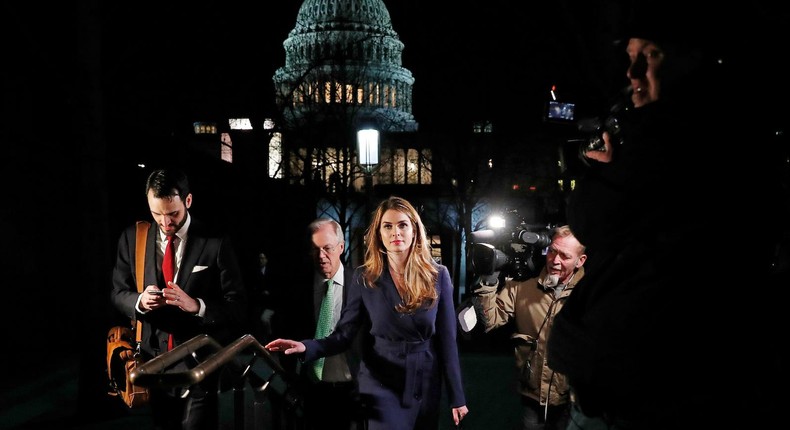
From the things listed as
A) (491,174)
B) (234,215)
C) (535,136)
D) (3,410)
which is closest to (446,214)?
(491,174)

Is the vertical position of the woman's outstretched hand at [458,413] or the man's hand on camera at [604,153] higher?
the man's hand on camera at [604,153]

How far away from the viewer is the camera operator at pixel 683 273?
155 centimetres

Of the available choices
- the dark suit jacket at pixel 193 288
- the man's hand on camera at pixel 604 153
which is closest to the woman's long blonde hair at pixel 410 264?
the dark suit jacket at pixel 193 288

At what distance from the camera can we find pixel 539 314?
427cm

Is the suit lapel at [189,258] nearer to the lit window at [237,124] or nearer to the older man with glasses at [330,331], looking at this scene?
the older man with glasses at [330,331]

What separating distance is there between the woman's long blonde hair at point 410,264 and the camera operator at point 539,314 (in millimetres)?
404

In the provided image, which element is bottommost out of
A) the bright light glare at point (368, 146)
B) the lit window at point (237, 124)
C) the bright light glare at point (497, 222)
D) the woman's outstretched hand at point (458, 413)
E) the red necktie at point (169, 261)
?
the woman's outstretched hand at point (458, 413)

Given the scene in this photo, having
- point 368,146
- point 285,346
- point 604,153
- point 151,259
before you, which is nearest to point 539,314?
point 285,346

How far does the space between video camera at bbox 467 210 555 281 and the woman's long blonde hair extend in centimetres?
37

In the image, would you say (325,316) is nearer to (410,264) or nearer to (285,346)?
(410,264)

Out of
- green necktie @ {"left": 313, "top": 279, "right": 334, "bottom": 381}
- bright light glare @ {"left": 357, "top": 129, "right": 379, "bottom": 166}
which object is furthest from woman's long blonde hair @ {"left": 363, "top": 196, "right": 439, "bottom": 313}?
bright light glare @ {"left": 357, "top": 129, "right": 379, "bottom": 166}

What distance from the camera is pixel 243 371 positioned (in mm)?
2770

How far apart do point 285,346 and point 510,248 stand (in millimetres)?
2067

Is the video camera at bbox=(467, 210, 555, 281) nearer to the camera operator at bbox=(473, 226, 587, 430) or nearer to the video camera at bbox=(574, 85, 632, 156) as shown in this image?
the camera operator at bbox=(473, 226, 587, 430)
